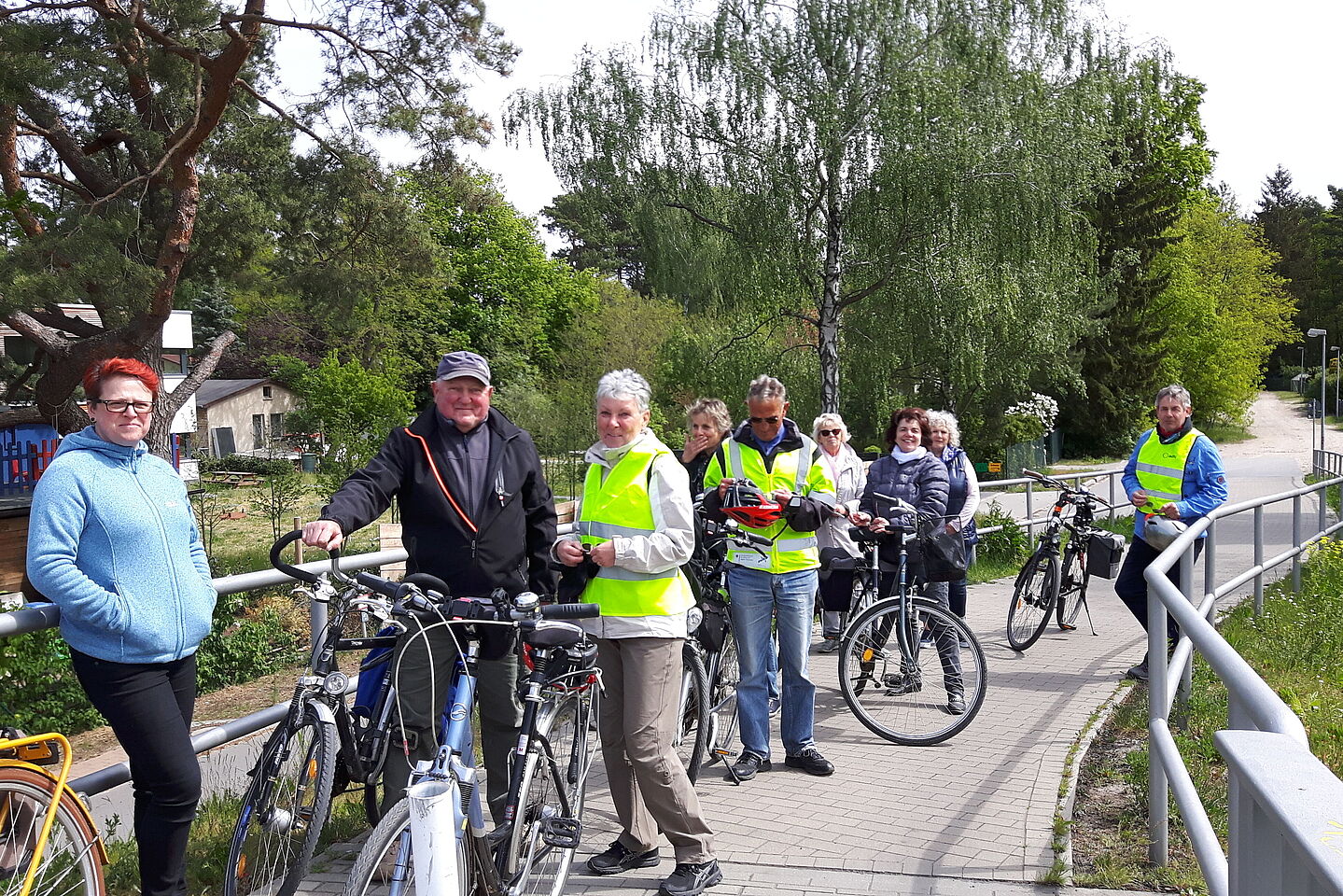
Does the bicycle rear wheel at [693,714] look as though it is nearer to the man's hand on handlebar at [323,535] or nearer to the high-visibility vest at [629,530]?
the high-visibility vest at [629,530]

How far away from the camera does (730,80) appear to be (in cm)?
1984

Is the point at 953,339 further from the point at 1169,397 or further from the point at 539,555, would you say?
the point at 539,555

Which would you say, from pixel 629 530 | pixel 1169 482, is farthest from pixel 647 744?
pixel 1169 482

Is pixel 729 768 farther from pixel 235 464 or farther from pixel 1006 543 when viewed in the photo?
pixel 235 464

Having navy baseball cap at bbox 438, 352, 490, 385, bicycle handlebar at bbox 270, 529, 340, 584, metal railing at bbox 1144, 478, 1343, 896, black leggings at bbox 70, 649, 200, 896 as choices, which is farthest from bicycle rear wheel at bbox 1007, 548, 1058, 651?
black leggings at bbox 70, 649, 200, 896

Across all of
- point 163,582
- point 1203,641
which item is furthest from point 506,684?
point 1203,641

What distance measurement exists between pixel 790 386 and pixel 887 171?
4.64m

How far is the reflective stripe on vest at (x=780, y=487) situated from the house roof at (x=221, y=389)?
63.7 m

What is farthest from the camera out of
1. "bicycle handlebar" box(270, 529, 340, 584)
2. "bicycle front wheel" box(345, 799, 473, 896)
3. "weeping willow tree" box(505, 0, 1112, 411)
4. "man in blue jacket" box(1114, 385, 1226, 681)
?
"weeping willow tree" box(505, 0, 1112, 411)

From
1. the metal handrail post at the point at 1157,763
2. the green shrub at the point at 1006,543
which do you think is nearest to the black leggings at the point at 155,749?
the metal handrail post at the point at 1157,763

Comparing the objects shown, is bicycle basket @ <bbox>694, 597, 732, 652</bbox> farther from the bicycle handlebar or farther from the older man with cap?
the bicycle handlebar

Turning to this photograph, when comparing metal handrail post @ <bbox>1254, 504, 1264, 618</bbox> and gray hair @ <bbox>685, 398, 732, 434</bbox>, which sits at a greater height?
gray hair @ <bbox>685, 398, 732, 434</bbox>

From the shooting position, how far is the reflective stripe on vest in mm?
5914

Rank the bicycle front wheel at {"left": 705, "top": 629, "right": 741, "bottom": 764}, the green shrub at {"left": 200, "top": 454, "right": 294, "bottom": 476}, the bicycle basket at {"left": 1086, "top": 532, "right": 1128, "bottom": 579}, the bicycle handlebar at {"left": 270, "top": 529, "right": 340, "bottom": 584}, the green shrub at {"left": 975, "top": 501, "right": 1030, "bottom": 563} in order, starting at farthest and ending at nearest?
the green shrub at {"left": 200, "top": 454, "right": 294, "bottom": 476} → the green shrub at {"left": 975, "top": 501, "right": 1030, "bottom": 563} → the bicycle basket at {"left": 1086, "top": 532, "right": 1128, "bottom": 579} → the bicycle front wheel at {"left": 705, "top": 629, "right": 741, "bottom": 764} → the bicycle handlebar at {"left": 270, "top": 529, "right": 340, "bottom": 584}
